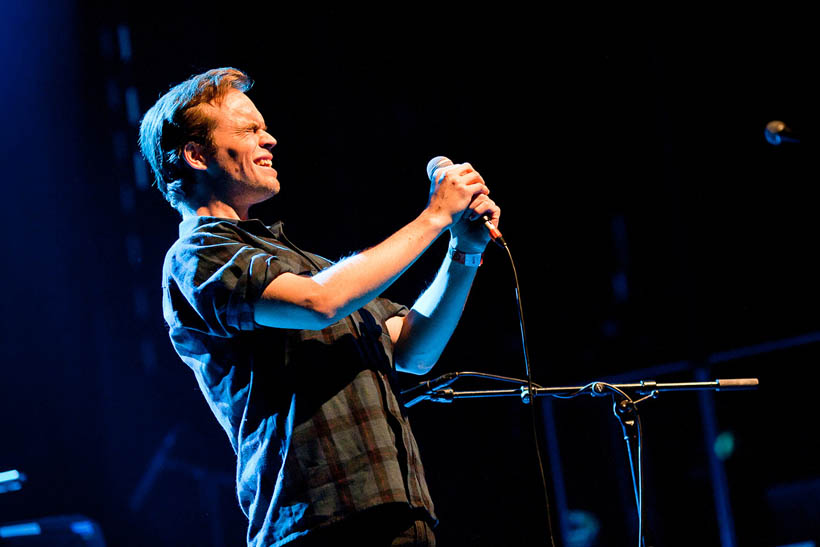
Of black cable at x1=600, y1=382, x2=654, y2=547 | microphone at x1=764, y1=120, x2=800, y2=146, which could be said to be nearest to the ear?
black cable at x1=600, y1=382, x2=654, y2=547

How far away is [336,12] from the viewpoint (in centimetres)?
385

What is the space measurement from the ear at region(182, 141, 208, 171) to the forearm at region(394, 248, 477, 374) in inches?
23.1

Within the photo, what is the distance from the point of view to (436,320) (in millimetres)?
1753

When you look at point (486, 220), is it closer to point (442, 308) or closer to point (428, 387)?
point (442, 308)

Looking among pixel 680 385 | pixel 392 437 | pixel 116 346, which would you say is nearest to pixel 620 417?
pixel 680 385

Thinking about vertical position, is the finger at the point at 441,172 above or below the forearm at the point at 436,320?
above

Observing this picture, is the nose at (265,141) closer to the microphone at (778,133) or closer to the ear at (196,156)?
the ear at (196,156)

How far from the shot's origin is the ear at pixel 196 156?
1.74m

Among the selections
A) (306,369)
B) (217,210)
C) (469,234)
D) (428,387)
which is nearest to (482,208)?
(469,234)

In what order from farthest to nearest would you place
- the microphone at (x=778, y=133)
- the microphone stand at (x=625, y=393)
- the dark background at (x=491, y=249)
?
the dark background at (x=491, y=249), the microphone at (x=778, y=133), the microphone stand at (x=625, y=393)

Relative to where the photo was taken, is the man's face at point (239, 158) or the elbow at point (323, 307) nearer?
the elbow at point (323, 307)

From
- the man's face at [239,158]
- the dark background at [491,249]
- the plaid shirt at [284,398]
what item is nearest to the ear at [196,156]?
the man's face at [239,158]

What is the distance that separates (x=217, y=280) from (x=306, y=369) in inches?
9.0

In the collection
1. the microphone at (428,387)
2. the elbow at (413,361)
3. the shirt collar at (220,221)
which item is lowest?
the microphone at (428,387)
